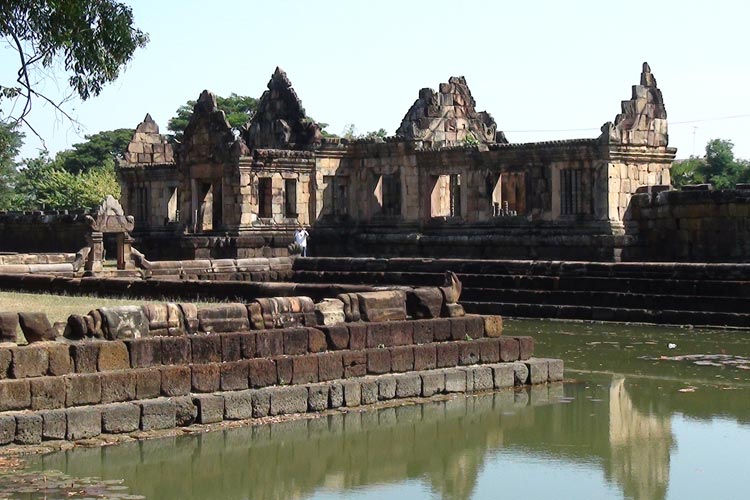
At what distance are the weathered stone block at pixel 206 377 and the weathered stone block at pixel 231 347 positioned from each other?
33 centimetres

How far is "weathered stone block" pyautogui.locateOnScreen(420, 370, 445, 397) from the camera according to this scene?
606 inches

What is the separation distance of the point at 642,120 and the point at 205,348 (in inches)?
760

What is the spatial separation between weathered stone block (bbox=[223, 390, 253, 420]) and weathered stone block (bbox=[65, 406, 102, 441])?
1371mm

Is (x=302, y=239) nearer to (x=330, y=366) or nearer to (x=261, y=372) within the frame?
(x=330, y=366)

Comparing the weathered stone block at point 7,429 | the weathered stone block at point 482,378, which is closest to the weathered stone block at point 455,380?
the weathered stone block at point 482,378

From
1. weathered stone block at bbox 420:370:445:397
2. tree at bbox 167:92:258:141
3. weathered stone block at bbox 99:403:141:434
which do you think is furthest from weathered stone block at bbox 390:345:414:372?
tree at bbox 167:92:258:141

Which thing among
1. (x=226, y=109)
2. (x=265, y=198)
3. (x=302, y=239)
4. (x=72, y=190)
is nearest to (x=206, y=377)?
(x=302, y=239)

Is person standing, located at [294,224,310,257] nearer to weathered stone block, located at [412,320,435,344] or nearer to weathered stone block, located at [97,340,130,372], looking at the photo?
weathered stone block, located at [412,320,435,344]

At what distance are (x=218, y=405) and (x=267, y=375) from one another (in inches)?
31.0

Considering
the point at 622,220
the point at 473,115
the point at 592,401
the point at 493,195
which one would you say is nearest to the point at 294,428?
the point at 592,401

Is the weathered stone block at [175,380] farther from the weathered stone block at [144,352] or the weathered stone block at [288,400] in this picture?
the weathered stone block at [288,400]

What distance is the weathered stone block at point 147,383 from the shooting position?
43.3ft

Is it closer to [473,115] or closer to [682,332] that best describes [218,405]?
[682,332]

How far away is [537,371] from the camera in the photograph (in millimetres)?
16516
